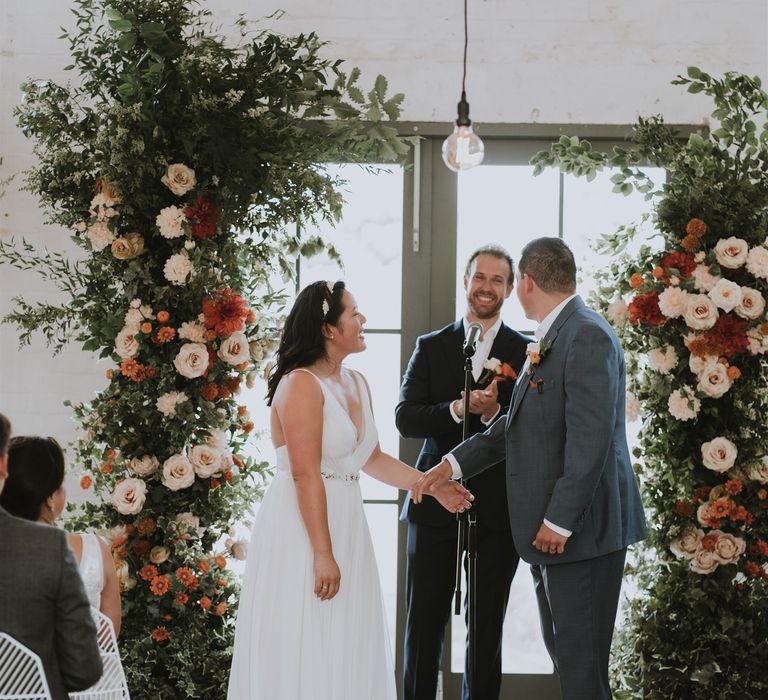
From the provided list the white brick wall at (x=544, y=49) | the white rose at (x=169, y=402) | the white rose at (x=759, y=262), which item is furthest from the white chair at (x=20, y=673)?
the white brick wall at (x=544, y=49)

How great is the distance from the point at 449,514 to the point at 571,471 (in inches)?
33.5

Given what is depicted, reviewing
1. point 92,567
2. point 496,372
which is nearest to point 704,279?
point 496,372

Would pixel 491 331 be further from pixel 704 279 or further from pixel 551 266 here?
pixel 704 279

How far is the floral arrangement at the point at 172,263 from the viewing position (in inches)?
141

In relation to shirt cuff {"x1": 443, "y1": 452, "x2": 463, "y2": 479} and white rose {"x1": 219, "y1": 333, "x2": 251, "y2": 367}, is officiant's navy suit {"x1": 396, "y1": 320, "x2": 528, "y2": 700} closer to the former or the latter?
shirt cuff {"x1": 443, "y1": 452, "x2": 463, "y2": 479}

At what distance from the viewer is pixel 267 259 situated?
3.92 m

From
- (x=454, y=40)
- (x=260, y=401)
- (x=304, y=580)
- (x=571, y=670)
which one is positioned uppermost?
(x=454, y=40)

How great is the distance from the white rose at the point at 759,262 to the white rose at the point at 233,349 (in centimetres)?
195

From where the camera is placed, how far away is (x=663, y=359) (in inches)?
146

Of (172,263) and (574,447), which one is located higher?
(172,263)

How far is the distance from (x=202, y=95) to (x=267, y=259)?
70 centimetres

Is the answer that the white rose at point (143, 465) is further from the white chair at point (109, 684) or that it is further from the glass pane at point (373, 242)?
the glass pane at point (373, 242)

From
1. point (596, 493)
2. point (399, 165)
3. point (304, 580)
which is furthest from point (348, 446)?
point (399, 165)

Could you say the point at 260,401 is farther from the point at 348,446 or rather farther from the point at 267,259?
the point at 348,446
